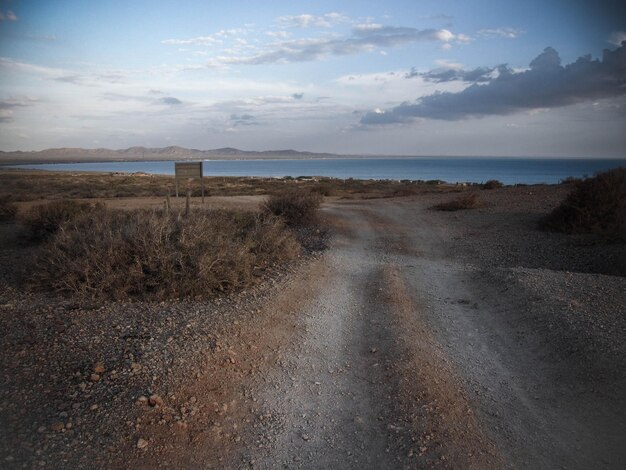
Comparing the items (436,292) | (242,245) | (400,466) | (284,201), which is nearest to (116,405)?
(400,466)

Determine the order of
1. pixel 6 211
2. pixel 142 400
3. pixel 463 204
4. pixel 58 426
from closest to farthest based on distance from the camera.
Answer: pixel 58 426, pixel 142 400, pixel 6 211, pixel 463 204

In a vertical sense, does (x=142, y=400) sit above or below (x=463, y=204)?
below

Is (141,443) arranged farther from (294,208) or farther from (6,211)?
(6,211)

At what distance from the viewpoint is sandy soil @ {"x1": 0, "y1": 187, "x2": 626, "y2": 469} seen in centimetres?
383

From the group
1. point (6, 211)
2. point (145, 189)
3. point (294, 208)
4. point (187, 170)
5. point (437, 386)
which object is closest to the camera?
point (437, 386)

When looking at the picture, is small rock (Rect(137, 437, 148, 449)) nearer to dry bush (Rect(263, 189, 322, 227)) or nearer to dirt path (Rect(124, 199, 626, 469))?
dirt path (Rect(124, 199, 626, 469))

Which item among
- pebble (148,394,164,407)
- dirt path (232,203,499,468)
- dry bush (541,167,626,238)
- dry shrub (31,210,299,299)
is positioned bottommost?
dirt path (232,203,499,468)

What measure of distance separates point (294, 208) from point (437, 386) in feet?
33.5

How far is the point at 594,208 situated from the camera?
13.0 meters

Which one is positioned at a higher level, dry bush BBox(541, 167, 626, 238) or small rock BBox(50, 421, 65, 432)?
dry bush BBox(541, 167, 626, 238)

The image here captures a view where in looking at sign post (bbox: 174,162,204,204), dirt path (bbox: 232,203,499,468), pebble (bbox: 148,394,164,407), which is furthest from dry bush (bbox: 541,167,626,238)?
pebble (bbox: 148,394,164,407)

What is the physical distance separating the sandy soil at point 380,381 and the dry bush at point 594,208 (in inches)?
158

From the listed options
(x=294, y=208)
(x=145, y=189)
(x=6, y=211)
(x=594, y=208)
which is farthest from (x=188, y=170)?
(x=145, y=189)

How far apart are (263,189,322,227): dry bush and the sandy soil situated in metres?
5.64
